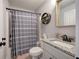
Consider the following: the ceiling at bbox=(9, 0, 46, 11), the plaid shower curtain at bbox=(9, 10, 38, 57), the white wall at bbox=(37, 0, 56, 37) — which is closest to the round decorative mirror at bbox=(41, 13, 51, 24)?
the white wall at bbox=(37, 0, 56, 37)

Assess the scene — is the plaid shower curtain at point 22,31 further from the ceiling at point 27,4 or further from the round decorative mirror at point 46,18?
the ceiling at point 27,4

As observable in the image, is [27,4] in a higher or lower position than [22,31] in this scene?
higher

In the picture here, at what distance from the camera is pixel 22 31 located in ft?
10.0

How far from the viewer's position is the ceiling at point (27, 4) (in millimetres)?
3115

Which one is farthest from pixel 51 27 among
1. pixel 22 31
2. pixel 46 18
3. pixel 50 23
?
pixel 22 31

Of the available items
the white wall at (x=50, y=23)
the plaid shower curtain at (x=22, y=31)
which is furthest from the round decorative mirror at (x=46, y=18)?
the plaid shower curtain at (x=22, y=31)

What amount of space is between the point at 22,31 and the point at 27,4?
1.07m

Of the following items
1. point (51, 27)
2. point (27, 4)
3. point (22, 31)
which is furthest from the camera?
point (27, 4)

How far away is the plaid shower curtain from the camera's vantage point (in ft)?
8.91

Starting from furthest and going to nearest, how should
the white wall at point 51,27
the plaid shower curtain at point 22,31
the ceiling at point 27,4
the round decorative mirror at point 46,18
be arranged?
the ceiling at point 27,4 → the round decorative mirror at point 46,18 → the plaid shower curtain at point 22,31 → the white wall at point 51,27

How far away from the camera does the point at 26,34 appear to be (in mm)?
3143

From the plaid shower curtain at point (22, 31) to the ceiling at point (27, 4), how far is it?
45cm

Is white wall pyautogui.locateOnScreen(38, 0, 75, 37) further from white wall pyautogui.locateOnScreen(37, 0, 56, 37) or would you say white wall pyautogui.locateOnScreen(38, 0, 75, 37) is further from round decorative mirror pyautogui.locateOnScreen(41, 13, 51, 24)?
round decorative mirror pyautogui.locateOnScreen(41, 13, 51, 24)

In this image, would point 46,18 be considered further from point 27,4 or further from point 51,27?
point 27,4
